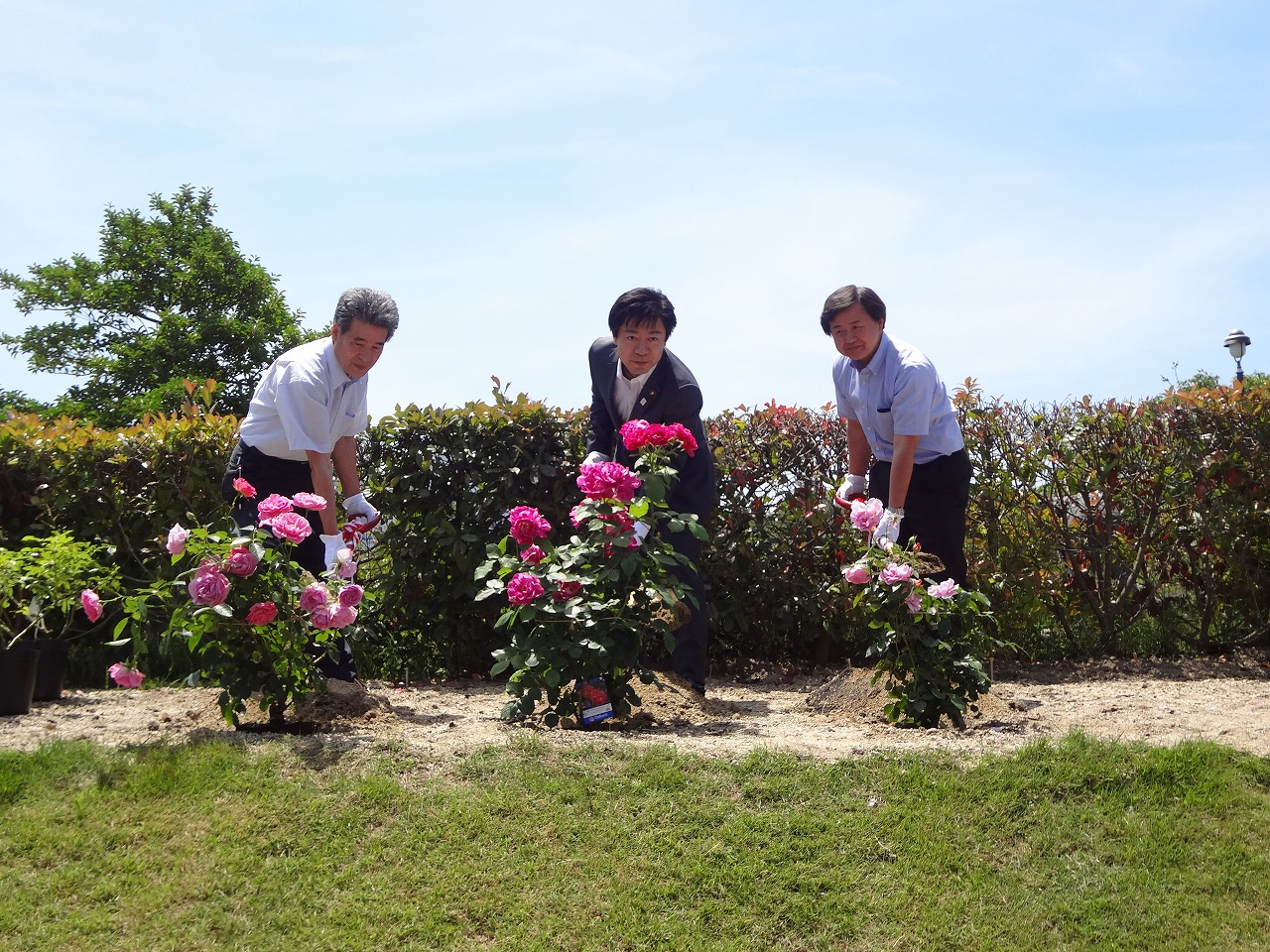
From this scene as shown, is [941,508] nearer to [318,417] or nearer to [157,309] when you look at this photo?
[318,417]

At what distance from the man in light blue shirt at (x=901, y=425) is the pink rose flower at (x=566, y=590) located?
56.6 inches

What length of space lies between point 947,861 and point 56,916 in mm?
2492

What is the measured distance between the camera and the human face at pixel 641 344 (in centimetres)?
484

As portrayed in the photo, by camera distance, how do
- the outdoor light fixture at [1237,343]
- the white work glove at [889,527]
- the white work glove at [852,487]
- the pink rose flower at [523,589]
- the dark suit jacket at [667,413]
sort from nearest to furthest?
the pink rose flower at [523,589]
the white work glove at [889,527]
the dark suit jacket at [667,413]
the white work glove at [852,487]
the outdoor light fixture at [1237,343]

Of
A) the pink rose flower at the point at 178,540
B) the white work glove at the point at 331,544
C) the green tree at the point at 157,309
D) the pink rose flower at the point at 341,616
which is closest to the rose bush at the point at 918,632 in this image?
the pink rose flower at the point at 341,616

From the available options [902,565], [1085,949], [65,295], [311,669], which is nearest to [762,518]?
[902,565]

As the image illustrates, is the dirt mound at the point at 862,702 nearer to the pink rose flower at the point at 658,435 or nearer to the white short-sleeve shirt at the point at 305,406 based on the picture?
the pink rose flower at the point at 658,435

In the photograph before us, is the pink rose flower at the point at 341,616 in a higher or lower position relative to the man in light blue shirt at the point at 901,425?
lower

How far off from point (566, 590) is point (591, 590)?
0.44 feet

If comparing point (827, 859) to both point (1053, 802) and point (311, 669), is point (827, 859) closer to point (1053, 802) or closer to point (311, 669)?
point (1053, 802)

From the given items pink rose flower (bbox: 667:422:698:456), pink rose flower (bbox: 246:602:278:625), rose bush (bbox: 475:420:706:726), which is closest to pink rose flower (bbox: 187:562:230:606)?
pink rose flower (bbox: 246:602:278:625)

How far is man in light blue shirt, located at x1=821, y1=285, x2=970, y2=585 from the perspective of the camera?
479cm

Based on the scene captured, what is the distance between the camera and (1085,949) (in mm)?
2881

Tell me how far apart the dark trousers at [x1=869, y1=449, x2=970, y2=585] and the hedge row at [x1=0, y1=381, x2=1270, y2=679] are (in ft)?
3.92
